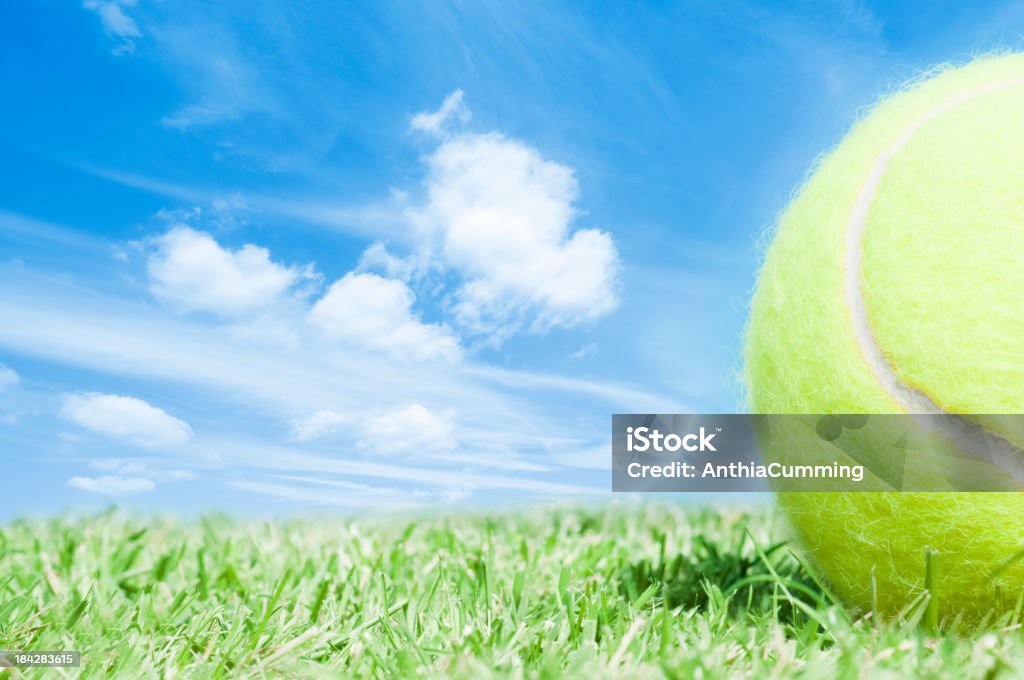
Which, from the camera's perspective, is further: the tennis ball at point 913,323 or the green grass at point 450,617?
the tennis ball at point 913,323

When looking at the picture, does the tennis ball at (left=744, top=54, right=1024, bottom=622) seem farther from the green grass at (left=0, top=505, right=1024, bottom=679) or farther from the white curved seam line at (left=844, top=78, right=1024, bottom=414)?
the green grass at (left=0, top=505, right=1024, bottom=679)

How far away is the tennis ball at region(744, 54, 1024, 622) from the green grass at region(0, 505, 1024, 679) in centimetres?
11

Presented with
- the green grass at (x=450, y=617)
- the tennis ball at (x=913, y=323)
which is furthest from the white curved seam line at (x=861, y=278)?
the green grass at (x=450, y=617)

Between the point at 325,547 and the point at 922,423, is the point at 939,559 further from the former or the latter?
the point at 325,547

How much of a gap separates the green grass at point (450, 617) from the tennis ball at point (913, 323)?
0.11m

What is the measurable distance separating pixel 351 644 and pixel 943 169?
54.4 inches

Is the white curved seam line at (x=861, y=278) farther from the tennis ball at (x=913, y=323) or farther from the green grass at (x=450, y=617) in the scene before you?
the green grass at (x=450, y=617)

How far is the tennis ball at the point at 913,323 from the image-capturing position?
1553 mm

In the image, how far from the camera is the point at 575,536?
3.12 meters

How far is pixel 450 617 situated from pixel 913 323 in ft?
3.35
